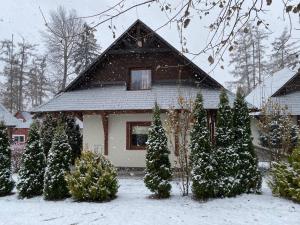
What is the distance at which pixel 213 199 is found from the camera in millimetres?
10117

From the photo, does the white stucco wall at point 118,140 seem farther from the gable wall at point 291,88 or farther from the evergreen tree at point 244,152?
the gable wall at point 291,88

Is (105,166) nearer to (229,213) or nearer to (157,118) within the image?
(157,118)

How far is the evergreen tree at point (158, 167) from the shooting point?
1040 centimetres

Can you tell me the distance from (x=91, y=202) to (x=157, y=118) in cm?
308

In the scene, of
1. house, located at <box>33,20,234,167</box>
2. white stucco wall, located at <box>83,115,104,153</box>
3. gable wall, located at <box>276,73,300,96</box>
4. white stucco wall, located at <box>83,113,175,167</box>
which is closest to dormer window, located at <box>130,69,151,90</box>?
house, located at <box>33,20,234,167</box>

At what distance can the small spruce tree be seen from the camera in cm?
1018

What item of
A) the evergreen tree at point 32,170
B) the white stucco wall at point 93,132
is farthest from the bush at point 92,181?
the white stucco wall at point 93,132

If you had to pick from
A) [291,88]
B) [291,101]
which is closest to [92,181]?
[291,101]

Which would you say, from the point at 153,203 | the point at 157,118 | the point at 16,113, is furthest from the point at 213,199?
the point at 16,113

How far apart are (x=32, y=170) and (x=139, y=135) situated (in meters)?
6.20

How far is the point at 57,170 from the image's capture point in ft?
35.2

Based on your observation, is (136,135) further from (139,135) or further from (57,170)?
(57,170)

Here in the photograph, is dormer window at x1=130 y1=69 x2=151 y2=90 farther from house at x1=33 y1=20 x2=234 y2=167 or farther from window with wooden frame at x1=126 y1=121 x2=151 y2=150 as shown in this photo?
window with wooden frame at x1=126 y1=121 x2=151 y2=150

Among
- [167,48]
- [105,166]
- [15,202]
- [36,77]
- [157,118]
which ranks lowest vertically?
[15,202]
